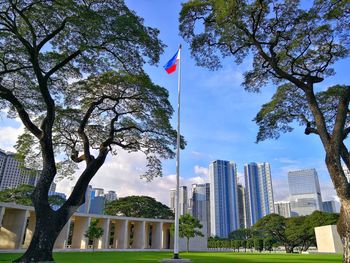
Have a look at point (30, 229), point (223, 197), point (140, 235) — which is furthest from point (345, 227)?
point (223, 197)

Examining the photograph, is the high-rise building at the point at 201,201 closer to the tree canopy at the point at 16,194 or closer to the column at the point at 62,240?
the tree canopy at the point at 16,194

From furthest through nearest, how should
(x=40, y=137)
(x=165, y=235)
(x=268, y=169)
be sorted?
1. (x=268, y=169)
2. (x=165, y=235)
3. (x=40, y=137)

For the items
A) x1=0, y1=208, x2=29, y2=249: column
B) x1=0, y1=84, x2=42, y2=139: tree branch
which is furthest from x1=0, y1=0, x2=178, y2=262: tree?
x1=0, y1=208, x2=29, y2=249: column

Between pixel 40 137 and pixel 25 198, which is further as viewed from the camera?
pixel 25 198

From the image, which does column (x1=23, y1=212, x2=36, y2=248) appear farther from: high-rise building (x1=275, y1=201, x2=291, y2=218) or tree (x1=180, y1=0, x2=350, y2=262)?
high-rise building (x1=275, y1=201, x2=291, y2=218)

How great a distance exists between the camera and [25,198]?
30250mm

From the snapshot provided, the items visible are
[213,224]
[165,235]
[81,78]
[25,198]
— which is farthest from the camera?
[213,224]

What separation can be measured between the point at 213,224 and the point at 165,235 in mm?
39568

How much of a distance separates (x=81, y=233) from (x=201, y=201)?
50.6 meters

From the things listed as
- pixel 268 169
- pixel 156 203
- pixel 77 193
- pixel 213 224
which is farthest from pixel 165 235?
pixel 268 169

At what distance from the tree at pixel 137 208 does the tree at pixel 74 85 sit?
1107 inches

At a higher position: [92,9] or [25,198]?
[92,9]

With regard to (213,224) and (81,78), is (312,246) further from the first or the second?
(81,78)

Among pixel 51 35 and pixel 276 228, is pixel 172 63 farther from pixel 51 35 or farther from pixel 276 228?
pixel 276 228
